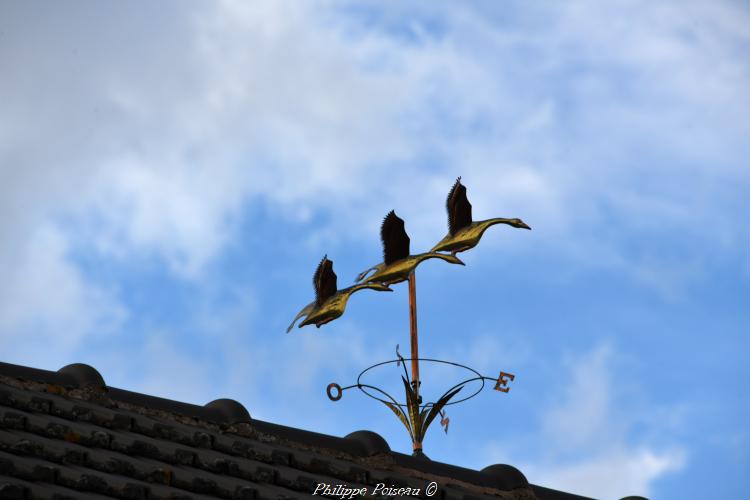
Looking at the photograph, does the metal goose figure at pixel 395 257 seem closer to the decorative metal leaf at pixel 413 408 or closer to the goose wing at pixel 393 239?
the goose wing at pixel 393 239

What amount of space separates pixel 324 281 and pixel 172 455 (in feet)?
10.1

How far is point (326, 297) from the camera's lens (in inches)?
413

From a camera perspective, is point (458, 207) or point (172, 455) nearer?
point (172, 455)

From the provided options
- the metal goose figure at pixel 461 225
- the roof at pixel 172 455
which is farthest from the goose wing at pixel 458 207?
the roof at pixel 172 455

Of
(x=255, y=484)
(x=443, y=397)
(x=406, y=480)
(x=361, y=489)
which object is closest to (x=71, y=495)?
(x=255, y=484)

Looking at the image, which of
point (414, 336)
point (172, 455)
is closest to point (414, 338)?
point (414, 336)

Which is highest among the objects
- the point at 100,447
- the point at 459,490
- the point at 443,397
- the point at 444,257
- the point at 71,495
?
the point at 444,257

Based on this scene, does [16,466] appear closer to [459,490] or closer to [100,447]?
[100,447]

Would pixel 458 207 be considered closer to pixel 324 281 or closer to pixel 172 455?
pixel 324 281

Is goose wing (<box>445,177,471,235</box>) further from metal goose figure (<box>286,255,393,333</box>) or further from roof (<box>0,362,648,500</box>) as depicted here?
roof (<box>0,362,648,500</box>)

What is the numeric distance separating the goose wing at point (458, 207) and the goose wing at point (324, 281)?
1018 millimetres

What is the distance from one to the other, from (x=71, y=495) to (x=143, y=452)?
1.22 m

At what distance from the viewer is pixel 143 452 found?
24.8 ft

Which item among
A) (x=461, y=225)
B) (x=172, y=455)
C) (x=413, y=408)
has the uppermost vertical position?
(x=461, y=225)
